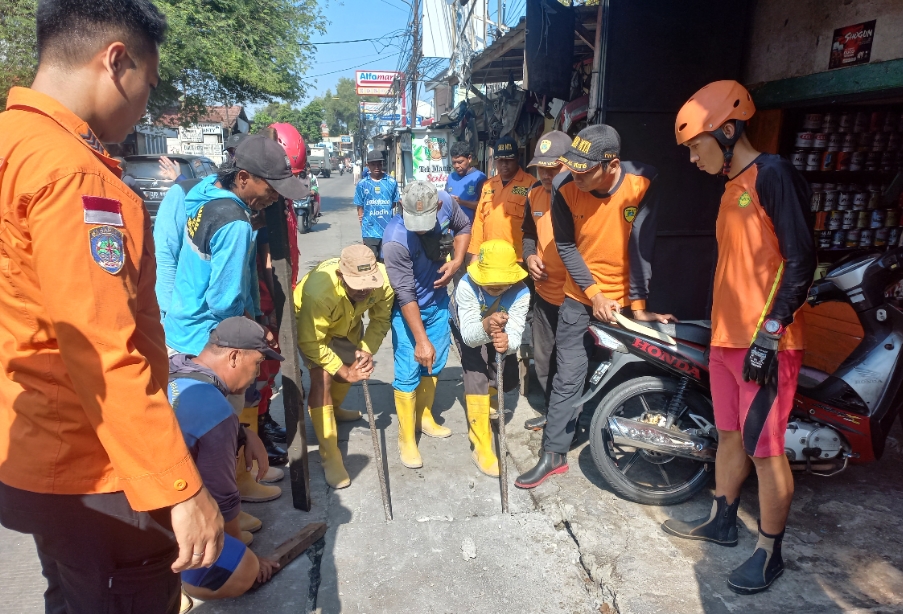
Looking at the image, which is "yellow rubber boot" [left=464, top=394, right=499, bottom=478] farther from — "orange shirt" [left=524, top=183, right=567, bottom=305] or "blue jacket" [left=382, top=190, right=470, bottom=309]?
"orange shirt" [left=524, top=183, right=567, bottom=305]

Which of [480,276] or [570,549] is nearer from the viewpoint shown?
[570,549]

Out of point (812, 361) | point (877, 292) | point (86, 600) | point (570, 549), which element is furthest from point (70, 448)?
point (812, 361)

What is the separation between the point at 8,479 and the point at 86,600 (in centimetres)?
35

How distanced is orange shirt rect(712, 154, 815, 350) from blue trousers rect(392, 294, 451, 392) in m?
1.80

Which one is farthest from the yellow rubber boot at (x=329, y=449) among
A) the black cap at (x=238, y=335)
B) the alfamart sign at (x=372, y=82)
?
the alfamart sign at (x=372, y=82)

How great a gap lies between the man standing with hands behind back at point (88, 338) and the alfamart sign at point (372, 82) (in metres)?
36.7

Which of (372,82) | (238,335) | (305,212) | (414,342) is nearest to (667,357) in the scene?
(414,342)

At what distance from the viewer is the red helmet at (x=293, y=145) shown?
3.76 meters

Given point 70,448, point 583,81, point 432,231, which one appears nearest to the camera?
point 70,448

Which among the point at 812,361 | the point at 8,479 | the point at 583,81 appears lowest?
the point at 812,361

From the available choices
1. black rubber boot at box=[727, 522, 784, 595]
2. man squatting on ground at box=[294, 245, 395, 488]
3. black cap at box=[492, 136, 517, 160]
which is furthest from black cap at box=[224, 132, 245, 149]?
black rubber boot at box=[727, 522, 784, 595]

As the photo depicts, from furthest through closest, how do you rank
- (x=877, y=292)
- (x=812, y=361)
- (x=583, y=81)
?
(x=583, y=81)
(x=812, y=361)
(x=877, y=292)

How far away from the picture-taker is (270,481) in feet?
12.0

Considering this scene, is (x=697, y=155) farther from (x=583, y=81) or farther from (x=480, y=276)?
(x=583, y=81)
